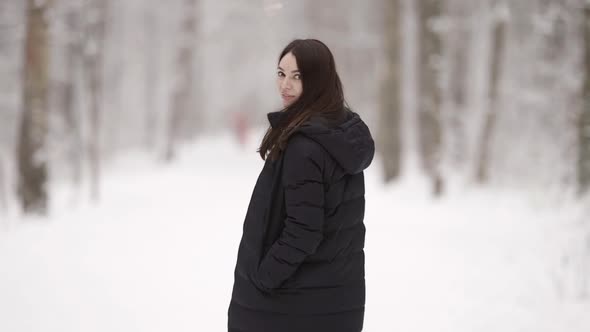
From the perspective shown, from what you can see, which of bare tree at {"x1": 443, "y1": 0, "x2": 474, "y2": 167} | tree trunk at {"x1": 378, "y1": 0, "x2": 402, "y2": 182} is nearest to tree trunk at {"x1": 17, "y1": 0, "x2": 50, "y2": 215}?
tree trunk at {"x1": 378, "y1": 0, "x2": 402, "y2": 182}

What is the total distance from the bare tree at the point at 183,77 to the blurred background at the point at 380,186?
78 millimetres

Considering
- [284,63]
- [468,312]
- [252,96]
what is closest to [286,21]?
[252,96]

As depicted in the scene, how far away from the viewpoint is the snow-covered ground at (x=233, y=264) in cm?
502

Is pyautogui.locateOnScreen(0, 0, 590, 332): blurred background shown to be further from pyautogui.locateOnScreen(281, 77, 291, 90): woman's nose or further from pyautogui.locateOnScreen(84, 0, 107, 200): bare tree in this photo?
pyautogui.locateOnScreen(281, 77, 291, 90): woman's nose

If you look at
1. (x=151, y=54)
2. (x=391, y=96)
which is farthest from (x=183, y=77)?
(x=391, y=96)

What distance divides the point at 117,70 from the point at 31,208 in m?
16.4

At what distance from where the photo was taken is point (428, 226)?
915cm

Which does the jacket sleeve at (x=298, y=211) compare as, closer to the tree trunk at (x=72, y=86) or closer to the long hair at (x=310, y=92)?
the long hair at (x=310, y=92)

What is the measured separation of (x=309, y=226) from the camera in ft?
7.98

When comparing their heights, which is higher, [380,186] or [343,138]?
[343,138]

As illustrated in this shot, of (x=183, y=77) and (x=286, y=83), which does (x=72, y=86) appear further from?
(x=286, y=83)

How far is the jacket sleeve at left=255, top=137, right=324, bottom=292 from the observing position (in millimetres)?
2416

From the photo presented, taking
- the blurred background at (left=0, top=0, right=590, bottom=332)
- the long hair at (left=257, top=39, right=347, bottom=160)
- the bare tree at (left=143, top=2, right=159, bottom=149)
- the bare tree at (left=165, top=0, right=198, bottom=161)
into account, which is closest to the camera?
the long hair at (left=257, top=39, right=347, bottom=160)

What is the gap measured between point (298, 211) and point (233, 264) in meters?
4.48
